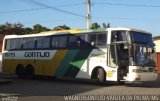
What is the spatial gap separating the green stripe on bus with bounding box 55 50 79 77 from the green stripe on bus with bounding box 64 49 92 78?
9.3 inches

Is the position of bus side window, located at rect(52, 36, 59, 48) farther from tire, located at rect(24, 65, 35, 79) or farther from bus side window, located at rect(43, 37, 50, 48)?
tire, located at rect(24, 65, 35, 79)

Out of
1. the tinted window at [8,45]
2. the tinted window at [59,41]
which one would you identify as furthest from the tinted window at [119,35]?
the tinted window at [8,45]

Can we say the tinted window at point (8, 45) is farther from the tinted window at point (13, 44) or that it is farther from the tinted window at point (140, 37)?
the tinted window at point (140, 37)

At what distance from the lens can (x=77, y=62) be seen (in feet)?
85.1

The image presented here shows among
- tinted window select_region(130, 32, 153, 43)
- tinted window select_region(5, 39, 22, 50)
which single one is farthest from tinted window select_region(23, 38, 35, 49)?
tinted window select_region(130, 32, 153, 43)

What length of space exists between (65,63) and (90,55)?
2.44 metres

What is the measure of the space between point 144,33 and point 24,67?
9.81 metres

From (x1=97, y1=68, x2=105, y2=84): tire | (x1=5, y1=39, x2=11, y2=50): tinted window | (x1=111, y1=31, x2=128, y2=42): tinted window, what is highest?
(x1=111, y1=31, x2=128, y2=42): tinted window

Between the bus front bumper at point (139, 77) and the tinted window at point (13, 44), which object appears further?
the tinted window at point (13, 44)

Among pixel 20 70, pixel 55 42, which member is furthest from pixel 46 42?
pixel 20 70

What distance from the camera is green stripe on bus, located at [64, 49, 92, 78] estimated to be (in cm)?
2538

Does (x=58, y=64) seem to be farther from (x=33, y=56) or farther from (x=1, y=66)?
(x=1, y=66)

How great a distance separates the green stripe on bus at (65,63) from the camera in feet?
86.1

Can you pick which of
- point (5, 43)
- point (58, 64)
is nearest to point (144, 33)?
point (58, 64)
